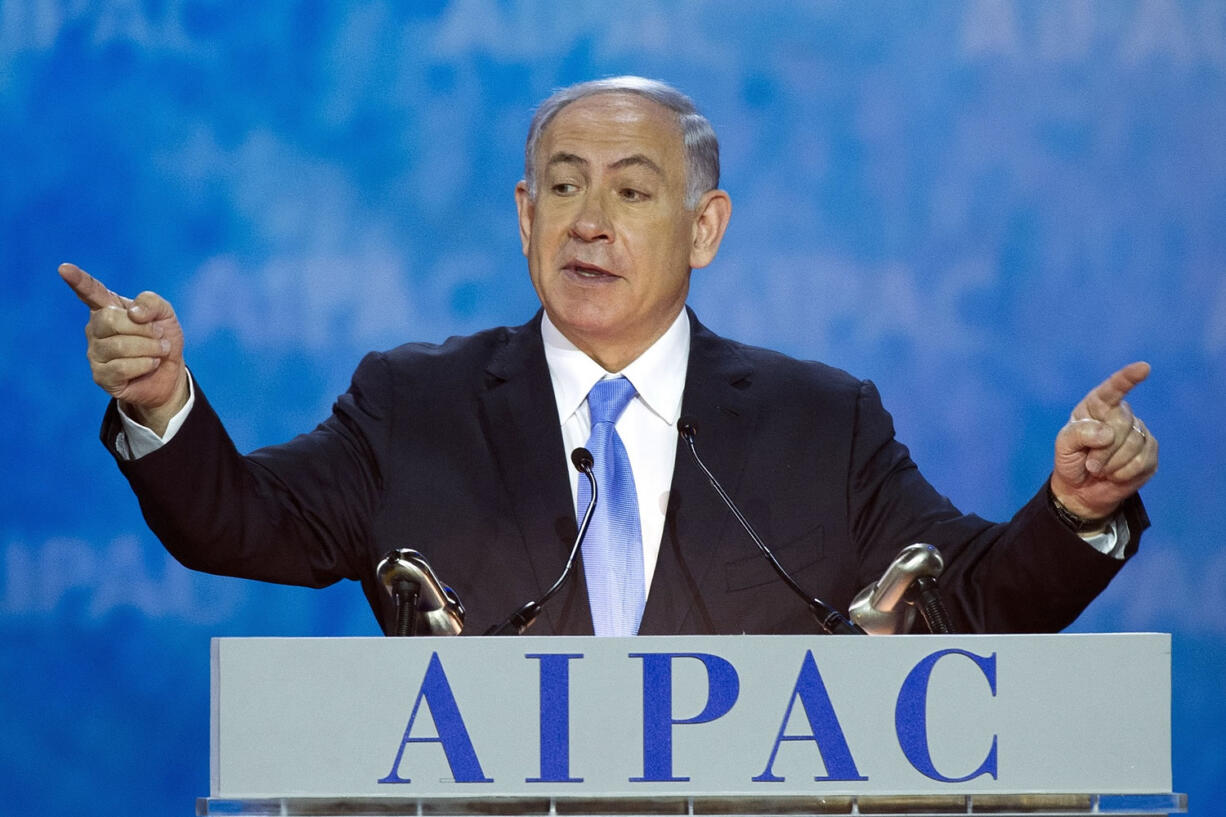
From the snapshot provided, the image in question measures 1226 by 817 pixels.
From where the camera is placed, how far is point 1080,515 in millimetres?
1965

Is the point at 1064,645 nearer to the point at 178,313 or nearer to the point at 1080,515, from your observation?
the point at 1080,515

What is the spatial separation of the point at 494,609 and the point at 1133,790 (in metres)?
1.00

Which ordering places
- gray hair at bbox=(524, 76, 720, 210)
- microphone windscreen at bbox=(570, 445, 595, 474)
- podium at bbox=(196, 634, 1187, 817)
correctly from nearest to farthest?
podium at bbox=(196, 634, 1187, 817) → microphone windscreen at bbox=(570, 445, 595, 474) → gray hair at bbox=(524, 76, 720, 210)

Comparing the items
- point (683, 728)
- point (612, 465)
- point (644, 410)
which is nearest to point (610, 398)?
point (644, 410)

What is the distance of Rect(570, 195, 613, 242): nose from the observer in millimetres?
2320

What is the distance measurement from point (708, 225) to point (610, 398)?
0.40 m

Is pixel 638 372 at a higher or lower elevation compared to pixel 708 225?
lower

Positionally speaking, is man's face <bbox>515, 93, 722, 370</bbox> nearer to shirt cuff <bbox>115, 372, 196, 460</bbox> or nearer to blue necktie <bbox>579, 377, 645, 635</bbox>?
blue necktie <bbox>579, 377, 645, 635</bbox>

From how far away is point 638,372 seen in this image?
92.4 inches

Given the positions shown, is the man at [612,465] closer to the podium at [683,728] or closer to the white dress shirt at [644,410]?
the white dress shirt at [644,410]

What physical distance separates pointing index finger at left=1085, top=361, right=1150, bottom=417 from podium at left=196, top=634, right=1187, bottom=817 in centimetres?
37

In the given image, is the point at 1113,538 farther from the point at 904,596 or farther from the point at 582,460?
the point at 582,460

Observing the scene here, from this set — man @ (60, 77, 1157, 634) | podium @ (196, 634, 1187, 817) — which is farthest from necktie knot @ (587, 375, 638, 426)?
podium @ (196, 634, 1187, 817)

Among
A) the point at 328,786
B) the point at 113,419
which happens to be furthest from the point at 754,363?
the point at 328,786
